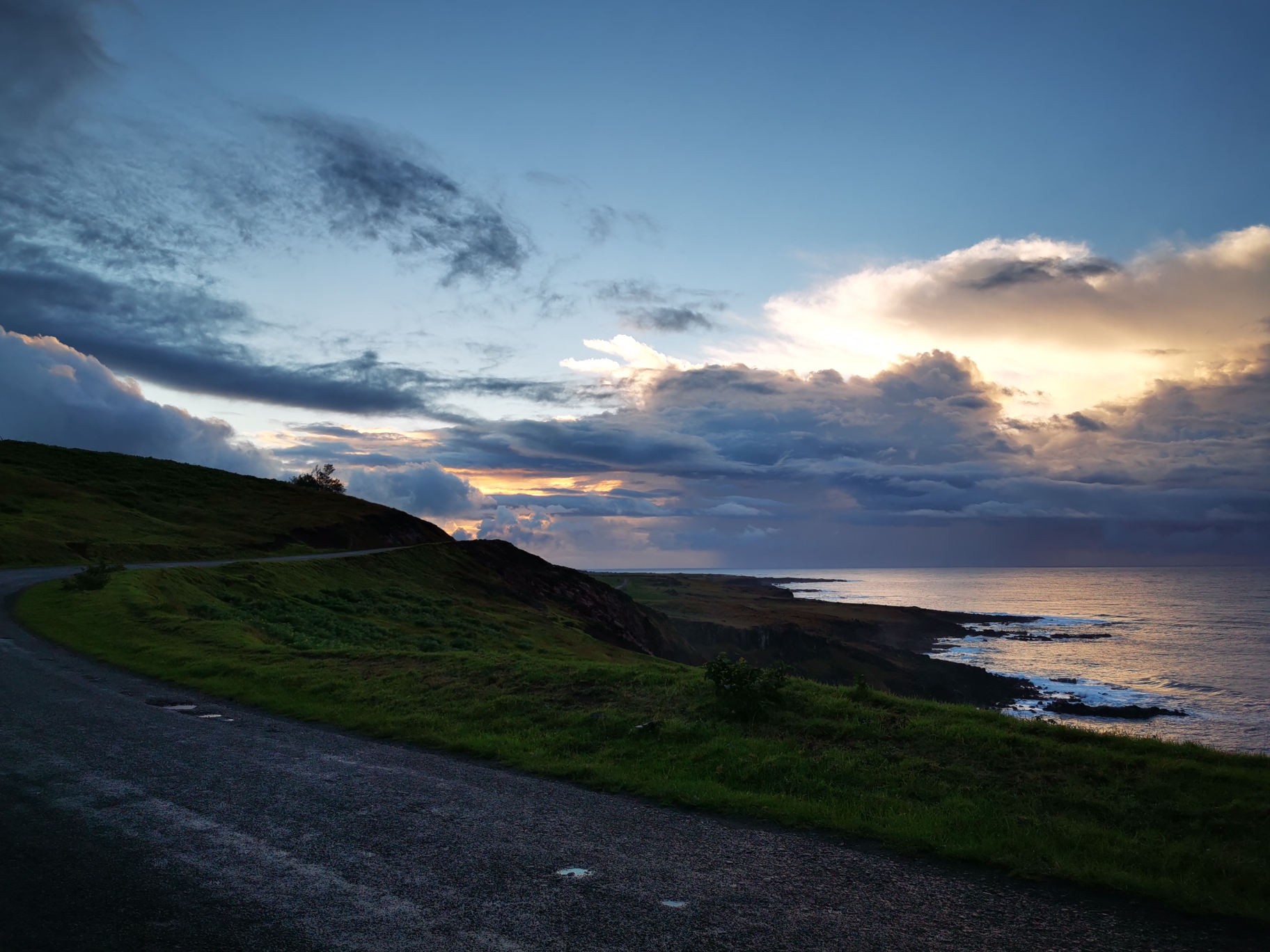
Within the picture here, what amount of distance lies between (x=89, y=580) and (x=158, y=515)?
4591cm

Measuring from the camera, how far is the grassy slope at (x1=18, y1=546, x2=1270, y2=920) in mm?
8797

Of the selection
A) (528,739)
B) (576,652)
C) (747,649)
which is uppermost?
(528,739)

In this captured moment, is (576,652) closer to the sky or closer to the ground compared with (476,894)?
closer to the ground

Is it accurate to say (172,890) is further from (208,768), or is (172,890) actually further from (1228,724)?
(1228,724)

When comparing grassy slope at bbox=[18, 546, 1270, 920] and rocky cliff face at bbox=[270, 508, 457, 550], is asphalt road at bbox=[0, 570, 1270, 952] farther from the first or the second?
rocky cliff face at bbox=[270, 508, 457, 550]

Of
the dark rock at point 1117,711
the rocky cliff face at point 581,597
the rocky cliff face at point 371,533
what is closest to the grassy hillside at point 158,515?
the rocky cliff face at point 371,533

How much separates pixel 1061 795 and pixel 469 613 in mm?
45173

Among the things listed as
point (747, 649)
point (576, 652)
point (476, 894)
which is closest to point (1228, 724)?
point (576, 652)

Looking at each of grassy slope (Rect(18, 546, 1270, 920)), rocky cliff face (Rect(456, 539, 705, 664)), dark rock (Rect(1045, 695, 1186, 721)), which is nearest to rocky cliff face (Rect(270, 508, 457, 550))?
rocky cliff face (Rect(456, 539, 705, 664))

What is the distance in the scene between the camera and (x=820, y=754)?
489 inches

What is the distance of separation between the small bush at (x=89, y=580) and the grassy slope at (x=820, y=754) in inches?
249

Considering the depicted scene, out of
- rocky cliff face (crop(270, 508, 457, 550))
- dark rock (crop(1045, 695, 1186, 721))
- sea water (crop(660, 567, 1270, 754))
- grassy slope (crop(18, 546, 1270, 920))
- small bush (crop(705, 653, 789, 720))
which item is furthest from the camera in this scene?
rocky cliff face (crop(270, 508, 457, 550))

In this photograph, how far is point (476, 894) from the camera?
7.10 metres

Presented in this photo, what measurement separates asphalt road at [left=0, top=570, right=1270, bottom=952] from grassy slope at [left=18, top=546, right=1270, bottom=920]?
0.77 metres
